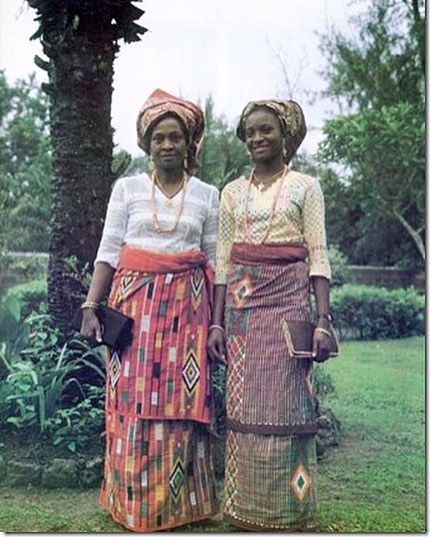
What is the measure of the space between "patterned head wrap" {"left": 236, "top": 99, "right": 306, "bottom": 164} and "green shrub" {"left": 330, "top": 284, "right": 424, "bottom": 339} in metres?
0.66

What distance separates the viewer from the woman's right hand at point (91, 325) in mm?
3520

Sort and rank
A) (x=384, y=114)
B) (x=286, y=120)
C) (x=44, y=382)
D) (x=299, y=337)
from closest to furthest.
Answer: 1. (x=299, y=337)
2. (x=286, y=120)
3. (x=44, y=382)
4. (x=384, y=114)

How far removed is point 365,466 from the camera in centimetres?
376

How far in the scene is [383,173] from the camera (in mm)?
3846

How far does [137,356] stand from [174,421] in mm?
298

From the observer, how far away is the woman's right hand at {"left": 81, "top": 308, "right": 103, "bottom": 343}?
11.5 ft

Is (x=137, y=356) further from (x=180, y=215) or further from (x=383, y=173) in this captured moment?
(x=383, y=173)

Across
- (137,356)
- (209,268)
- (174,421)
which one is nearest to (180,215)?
(209,268)

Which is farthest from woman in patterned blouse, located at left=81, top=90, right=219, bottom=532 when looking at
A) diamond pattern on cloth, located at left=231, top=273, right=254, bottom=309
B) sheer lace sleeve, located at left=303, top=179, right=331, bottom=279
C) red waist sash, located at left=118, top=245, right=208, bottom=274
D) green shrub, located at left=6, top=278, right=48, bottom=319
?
sheer lace sleeve, located at left=303, top=179, right=331, bottom=279

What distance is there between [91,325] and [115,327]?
132 mm

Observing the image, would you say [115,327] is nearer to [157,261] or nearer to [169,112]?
[157,261]

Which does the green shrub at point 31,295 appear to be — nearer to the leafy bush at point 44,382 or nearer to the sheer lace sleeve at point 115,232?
the leafy bush at point 44,382

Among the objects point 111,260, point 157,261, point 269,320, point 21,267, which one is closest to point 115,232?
point 111,260

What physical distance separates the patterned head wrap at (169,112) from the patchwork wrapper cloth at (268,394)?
19.2 inches
